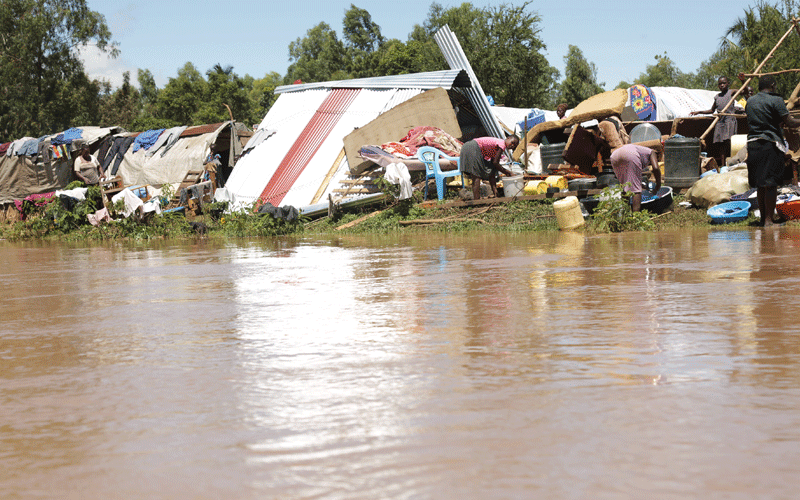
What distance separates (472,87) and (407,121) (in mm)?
2004

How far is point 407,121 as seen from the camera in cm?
1727

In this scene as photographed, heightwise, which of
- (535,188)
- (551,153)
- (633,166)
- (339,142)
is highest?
(339,142)

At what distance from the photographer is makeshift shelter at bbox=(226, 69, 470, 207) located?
1705 cm

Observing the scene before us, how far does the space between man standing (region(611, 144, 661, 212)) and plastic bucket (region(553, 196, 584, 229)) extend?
0.72m

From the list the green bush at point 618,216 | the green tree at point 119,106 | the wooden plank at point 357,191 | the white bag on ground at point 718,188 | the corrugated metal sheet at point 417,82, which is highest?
the green tree at point 119,106

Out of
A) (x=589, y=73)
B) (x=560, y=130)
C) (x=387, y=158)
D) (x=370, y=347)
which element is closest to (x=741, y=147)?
(x=560, y=130)

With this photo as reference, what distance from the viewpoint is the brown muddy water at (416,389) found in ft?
5.78

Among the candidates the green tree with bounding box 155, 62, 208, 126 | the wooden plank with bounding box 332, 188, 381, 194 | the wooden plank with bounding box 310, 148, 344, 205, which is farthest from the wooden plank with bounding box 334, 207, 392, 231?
the green tree with bounding box 155, 62, 208, 126

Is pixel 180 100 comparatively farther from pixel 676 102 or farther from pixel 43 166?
pixel 676 102

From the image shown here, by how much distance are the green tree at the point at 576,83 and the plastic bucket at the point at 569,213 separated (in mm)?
34086

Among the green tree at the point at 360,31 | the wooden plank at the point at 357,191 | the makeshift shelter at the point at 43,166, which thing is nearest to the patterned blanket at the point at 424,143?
the wooden plank at the point at 357,191

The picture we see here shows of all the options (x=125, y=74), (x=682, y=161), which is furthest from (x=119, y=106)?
(x=682, y=161)

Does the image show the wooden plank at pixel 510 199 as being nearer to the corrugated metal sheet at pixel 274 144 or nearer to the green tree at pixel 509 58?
the corrugated metal sheet at pixel 274 144

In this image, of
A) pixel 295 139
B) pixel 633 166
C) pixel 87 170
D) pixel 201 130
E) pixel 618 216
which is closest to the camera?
pixel 618 216
